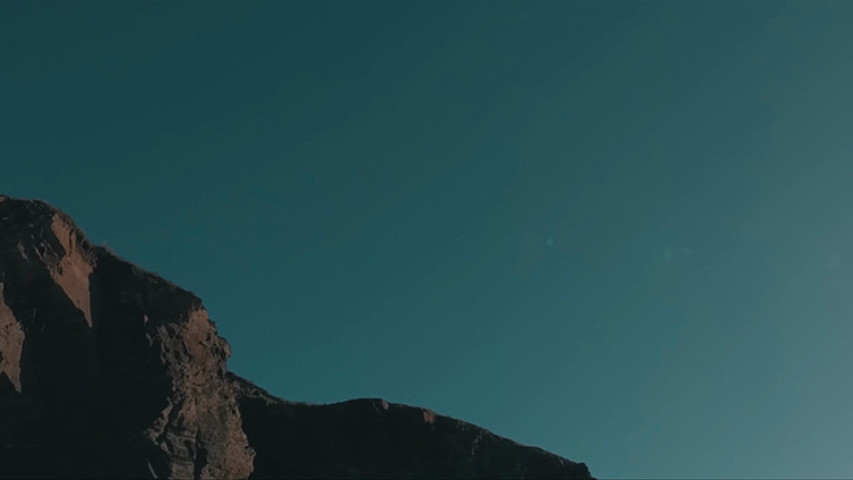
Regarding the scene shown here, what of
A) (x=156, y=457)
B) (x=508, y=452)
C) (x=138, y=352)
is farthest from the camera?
(x=508, y=452)

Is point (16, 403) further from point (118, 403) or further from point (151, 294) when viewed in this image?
point (151, 294)

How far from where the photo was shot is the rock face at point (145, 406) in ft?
108

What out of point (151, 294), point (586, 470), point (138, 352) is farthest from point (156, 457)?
point (586, 470)

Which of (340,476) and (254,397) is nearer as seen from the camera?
(340,476)

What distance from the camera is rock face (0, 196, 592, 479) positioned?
32.8m

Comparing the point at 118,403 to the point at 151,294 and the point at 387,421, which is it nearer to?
the point at 151,294

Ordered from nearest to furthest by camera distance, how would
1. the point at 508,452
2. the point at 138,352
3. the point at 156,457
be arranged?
1. the point at 156,457
2. the point at 138,352
3. the point at 508,452

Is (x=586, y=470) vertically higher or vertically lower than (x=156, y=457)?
higher

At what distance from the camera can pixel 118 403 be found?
1346 inches

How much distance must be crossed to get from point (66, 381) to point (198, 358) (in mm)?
5222

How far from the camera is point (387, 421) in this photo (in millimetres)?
38688

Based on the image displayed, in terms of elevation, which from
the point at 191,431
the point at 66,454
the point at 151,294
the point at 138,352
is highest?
the point at 151,294

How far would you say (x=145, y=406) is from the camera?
1339 inches

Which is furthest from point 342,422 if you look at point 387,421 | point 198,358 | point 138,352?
point 138,352
